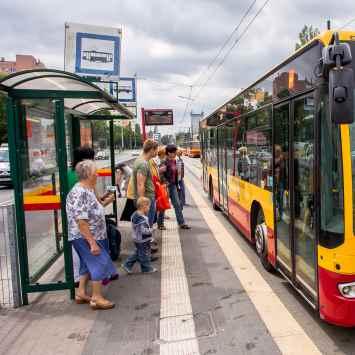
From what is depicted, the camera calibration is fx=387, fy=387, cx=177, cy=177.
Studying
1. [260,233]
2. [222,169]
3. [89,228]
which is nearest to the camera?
[89,228]

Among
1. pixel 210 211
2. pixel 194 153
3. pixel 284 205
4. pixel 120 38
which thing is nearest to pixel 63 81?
pixel 284 205

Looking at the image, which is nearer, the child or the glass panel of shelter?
the glass panel of shelter

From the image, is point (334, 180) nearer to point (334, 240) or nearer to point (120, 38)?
point (334, 240)

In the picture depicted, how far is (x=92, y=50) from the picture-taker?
372 inches

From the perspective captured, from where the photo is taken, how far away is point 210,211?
10.5m

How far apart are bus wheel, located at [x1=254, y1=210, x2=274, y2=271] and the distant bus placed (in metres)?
6.11

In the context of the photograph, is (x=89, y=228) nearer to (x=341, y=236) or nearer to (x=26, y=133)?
(x=26, y=133)

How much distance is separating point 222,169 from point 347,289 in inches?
232

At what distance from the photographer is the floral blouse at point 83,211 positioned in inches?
153

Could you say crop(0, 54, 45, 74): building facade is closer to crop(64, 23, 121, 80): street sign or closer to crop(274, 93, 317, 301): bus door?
crop(64, 23, 121, 80): street sign

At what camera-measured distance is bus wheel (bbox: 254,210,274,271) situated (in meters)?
5.19

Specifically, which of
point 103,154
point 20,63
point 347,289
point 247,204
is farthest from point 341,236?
point 20,63

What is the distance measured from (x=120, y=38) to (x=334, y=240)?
27.4 feet

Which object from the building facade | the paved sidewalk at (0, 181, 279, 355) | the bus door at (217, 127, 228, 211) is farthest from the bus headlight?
the building facade
